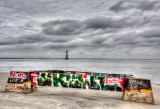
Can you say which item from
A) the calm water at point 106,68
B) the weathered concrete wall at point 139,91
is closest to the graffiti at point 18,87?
the weathered concrete wall at point 139,91

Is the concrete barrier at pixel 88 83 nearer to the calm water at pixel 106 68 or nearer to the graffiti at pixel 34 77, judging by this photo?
the graffiti at pixel 34 77

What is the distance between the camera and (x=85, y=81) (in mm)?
8375

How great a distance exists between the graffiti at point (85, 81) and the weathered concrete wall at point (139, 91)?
0.44 meters

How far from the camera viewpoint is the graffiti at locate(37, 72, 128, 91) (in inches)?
306

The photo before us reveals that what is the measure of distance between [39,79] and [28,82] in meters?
0.72

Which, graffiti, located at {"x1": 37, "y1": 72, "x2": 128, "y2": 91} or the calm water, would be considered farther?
the calm water

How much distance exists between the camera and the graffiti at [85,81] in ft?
25.5

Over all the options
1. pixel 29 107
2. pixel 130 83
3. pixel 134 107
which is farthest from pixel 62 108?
pixel 130 83

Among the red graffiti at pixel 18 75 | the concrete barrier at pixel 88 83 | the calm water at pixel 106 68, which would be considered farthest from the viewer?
the calm water at pixel 106 68

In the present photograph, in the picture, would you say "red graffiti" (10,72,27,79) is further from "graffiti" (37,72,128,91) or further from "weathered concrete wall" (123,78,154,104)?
"weathered concrete wall" (123,78,154,104)

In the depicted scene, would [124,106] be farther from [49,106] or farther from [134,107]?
[49,106]

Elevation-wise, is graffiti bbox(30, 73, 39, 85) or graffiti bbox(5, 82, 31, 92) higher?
graffiti bbox(30, 73, 39, 85)

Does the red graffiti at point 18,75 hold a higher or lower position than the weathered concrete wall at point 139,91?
higher

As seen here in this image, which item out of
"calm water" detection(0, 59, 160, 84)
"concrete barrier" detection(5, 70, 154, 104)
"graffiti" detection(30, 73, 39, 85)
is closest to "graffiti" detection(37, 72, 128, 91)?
"concrete barrier" detection(5, 70, 154, 104)
